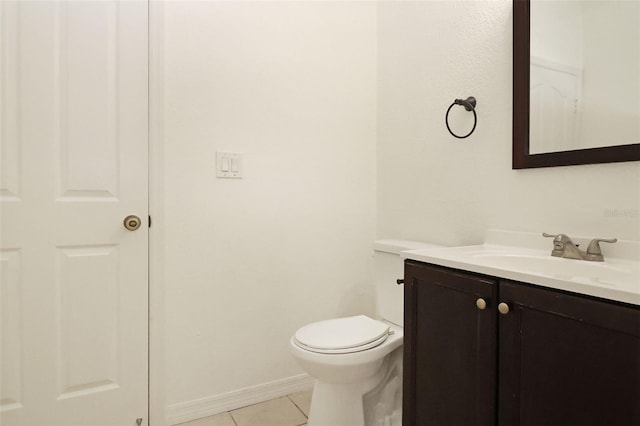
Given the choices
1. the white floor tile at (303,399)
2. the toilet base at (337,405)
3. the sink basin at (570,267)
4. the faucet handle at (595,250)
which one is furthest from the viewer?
the white floor tile at (303,399)

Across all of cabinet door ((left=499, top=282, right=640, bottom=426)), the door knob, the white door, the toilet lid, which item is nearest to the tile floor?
the white door

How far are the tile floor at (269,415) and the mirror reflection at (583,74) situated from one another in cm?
154

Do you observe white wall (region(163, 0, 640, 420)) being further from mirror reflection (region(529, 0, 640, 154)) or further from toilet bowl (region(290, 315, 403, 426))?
toilet bowl (region(290, 315, 403, 426))

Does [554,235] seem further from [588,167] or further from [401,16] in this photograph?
[401,16]

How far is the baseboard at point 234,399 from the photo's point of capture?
1653mm

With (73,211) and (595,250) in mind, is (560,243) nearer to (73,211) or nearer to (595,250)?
(595,250)

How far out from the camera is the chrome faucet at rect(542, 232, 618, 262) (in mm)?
1116

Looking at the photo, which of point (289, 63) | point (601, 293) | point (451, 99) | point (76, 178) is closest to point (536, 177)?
point (451, 99)

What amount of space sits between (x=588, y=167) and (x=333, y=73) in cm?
132

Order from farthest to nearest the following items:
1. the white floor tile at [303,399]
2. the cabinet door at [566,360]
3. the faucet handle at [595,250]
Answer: the white floor tile at [303,399] < the faucet handle at [595,250] < the cabinet door at [566,360]

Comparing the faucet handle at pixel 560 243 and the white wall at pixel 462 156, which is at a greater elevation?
the white wall at pixel 462 156

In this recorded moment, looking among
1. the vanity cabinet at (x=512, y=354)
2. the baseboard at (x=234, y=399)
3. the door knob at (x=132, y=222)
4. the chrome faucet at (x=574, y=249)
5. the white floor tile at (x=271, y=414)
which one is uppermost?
the door knob at (x=132, y=222)

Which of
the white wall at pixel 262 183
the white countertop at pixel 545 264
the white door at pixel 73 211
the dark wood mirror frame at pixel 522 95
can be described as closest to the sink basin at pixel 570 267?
the white countertop at pixel 545 264

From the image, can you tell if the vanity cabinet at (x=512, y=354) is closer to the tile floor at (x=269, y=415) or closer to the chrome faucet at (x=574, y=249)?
the chrome faucet at (x=574, y=249)
